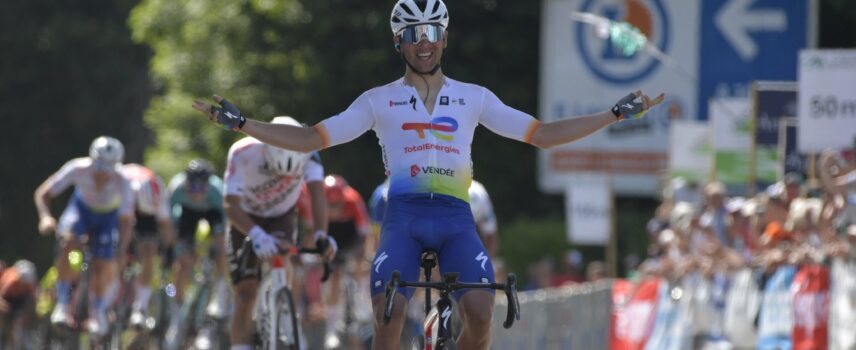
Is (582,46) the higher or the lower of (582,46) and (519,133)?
the higher

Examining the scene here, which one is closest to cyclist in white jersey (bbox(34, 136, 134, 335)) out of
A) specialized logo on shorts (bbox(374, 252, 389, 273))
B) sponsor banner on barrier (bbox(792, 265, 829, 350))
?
sponsor banner on barrier (bbox(792, 265, 829, 350))

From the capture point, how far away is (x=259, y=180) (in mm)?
15102

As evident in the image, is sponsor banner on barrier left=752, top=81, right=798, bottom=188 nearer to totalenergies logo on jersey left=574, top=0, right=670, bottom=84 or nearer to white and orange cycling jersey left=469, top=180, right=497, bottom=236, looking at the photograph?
white and orange cycling jersey left=469, top=180, right=497, bottom=236

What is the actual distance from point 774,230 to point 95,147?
6.00 meters

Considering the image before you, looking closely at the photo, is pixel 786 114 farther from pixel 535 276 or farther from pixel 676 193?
pixel 535 276

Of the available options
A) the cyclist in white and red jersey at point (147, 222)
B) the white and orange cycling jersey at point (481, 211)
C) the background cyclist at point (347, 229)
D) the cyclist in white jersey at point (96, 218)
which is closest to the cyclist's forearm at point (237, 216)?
the white and orange cycling jersey at point (481, 211)

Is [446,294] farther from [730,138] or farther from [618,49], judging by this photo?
[618,49]

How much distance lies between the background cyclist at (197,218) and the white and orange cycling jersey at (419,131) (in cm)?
799

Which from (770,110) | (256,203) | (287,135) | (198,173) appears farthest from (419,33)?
(770,110)

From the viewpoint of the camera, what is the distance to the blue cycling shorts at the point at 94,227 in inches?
749

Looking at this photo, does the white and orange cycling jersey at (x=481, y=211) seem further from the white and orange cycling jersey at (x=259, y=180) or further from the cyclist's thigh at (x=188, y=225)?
the white and orange cycling jersey at (x=259, y=180)

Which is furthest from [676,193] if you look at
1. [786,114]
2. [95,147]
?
[95,147]

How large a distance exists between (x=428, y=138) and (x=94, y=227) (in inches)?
317

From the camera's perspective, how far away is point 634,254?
34.8 m
